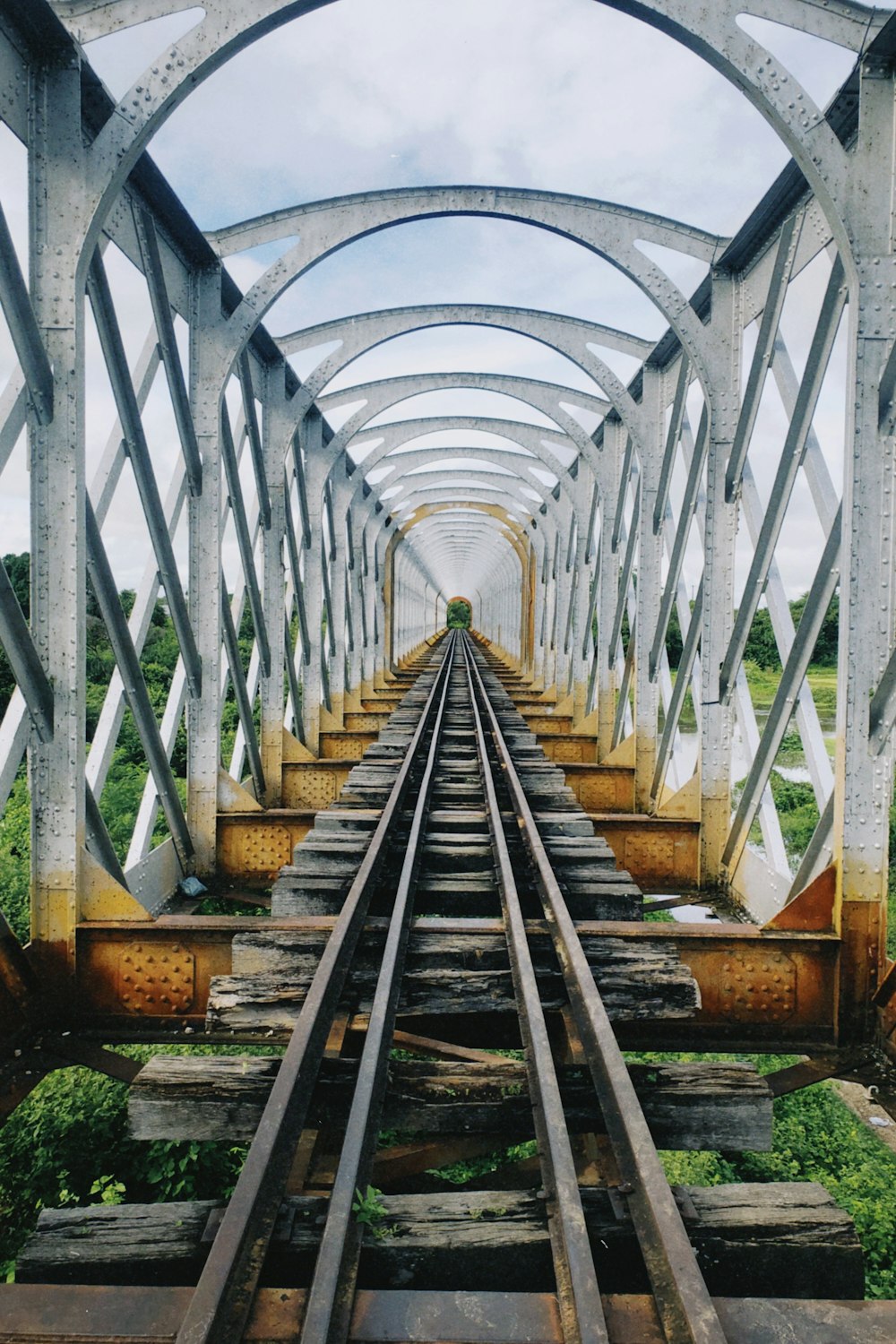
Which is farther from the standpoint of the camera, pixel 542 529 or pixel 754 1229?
pixel 542 529

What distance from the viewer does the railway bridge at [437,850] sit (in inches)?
90.6

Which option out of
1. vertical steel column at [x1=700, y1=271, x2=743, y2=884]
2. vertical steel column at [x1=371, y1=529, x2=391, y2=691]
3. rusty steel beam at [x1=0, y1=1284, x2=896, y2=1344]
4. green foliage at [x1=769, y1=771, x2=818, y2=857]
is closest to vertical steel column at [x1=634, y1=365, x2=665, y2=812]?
vertical steel column at [x1=700, y1=271, x2=743, y2=884]

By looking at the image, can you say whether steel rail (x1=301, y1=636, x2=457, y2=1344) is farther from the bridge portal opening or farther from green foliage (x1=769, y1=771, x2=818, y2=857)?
the bridge portal opening

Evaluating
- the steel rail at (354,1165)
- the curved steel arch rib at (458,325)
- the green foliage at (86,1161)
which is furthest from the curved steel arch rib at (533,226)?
the green foliage at (86,1161)

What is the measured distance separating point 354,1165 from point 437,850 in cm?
343

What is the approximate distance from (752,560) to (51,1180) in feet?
19.2

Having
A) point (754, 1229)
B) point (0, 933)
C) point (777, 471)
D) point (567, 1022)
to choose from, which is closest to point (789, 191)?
point (777, 471)

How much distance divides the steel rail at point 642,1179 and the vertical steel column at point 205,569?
4115 mm

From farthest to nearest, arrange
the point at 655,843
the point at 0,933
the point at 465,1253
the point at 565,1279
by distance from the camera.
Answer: the point at 655,843 → the point at 0,933 → the point at 465,1253 → the point at 565,1279

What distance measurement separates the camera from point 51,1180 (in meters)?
4.39

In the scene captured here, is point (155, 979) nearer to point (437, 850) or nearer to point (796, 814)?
point (437, 850)

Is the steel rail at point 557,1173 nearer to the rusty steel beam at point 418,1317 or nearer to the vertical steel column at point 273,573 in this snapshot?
the rusty steel beam at point 418,1317

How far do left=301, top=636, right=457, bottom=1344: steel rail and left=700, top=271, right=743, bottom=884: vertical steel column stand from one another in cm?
350

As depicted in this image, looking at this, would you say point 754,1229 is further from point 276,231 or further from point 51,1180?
point 276,231
